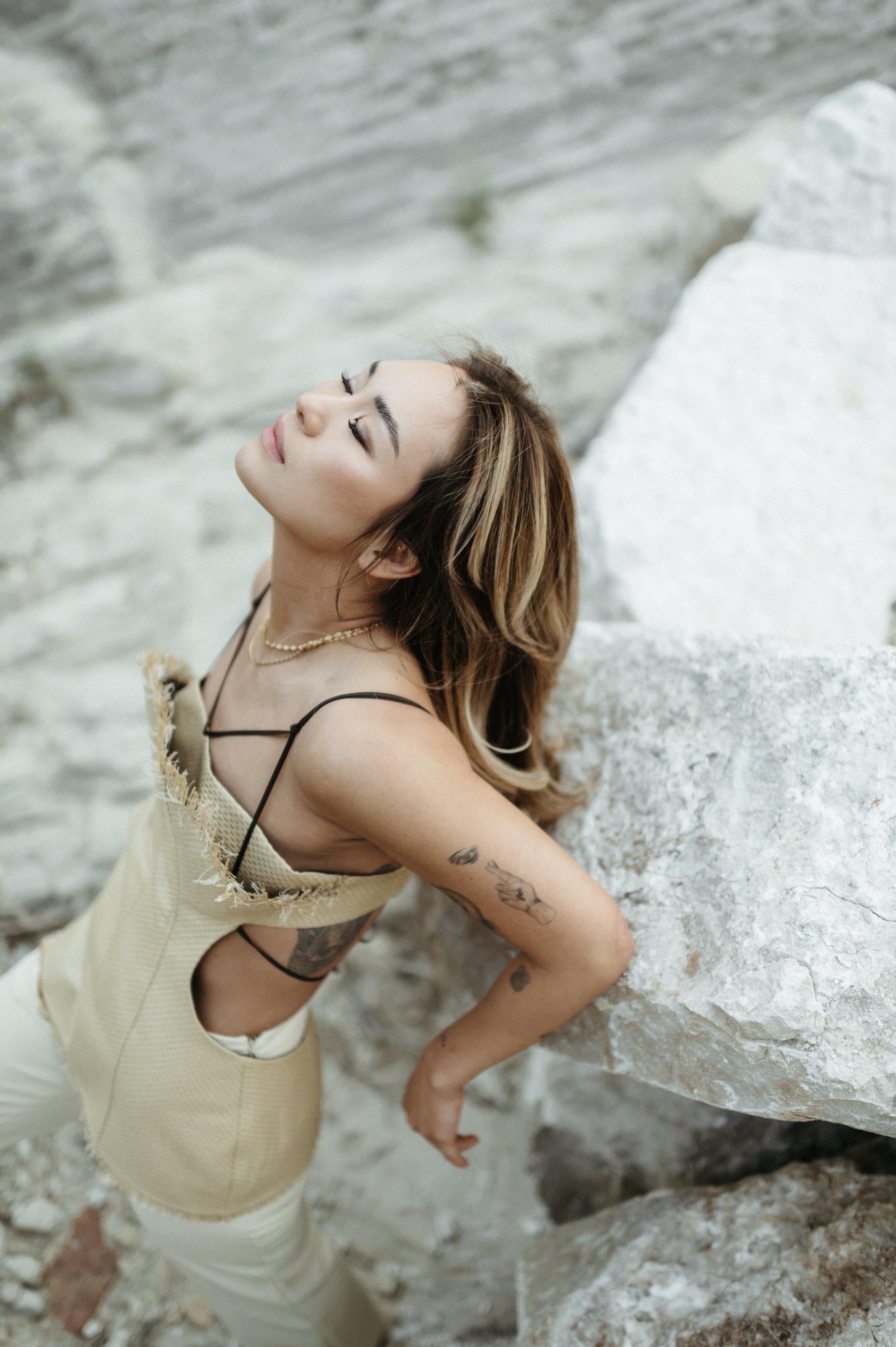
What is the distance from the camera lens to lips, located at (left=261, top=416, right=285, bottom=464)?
1.42 meters

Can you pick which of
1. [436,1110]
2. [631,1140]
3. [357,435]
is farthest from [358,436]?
[631,1140]

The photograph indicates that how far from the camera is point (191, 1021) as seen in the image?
153 cm

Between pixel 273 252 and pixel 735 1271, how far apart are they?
187 inches

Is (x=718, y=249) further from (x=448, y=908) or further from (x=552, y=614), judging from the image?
(x=448, y=908)

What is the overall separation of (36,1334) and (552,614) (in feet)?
6.26

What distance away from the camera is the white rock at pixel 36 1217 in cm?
212

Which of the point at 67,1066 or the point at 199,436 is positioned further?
the point at 199,436

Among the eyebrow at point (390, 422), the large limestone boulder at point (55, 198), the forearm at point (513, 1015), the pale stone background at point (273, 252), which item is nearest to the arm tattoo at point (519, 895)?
the forearm at point (513, 1015)

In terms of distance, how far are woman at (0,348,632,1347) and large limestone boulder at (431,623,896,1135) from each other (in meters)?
0.11

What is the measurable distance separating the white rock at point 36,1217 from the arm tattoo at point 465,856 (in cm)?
161

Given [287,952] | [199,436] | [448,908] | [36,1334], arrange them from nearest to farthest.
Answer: [287,952] → [448,908] → [36,1334] → [199,436]

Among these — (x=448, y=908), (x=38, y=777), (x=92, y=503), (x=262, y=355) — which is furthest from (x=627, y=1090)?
(x=262, y=355)

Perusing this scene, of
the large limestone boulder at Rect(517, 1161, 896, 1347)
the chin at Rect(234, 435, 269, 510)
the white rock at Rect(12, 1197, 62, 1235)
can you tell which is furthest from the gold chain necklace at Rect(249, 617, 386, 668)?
the white rock at Rect(12, 1197, 62, 1235)

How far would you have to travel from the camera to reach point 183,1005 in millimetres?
1532
